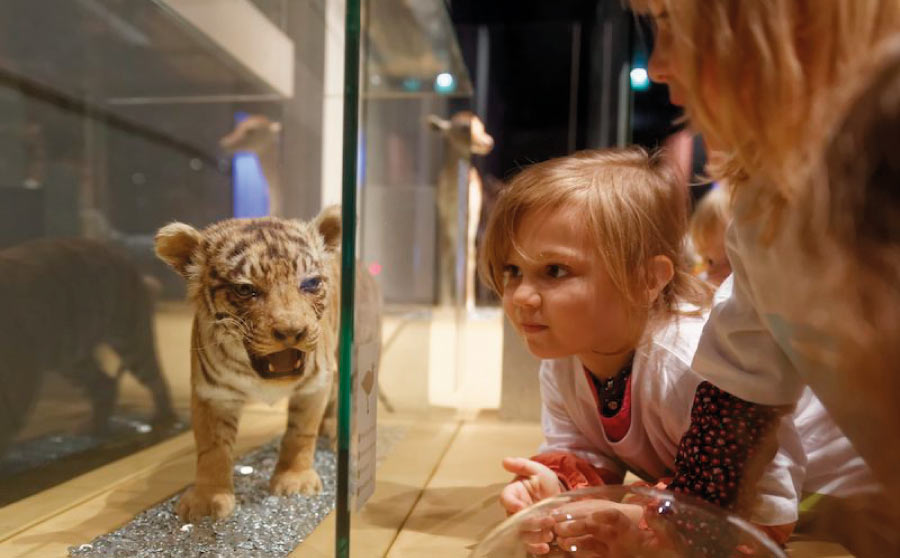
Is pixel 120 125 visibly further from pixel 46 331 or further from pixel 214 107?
pixel 46 331

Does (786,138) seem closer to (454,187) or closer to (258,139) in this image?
(258,139)

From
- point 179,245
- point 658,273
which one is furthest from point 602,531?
point 179,245

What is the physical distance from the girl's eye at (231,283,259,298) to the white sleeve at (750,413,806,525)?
498mm

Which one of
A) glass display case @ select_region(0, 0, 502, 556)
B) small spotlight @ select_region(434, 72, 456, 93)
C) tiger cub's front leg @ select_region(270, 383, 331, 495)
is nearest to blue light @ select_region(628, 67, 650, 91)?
small spotlight @ select_region(434, 72, 456, 93)

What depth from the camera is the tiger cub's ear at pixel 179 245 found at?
0.62m

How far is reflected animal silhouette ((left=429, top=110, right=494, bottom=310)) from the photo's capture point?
141 cm

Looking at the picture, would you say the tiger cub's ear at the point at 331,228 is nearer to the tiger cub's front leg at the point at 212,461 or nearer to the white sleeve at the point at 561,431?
the tiger cub's front leg at the point at 212,461

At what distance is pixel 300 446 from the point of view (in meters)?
0.74

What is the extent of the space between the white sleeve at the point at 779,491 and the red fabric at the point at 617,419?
18 centimetres

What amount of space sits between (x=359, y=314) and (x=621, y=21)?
107 cm

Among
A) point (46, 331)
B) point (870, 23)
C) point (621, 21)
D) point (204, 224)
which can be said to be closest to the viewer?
point (870, 23)

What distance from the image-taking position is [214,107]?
35.5 inches

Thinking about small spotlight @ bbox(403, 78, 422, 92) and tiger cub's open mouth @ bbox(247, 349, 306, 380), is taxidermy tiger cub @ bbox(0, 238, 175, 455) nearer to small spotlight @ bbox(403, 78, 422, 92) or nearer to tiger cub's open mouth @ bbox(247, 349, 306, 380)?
tiger cub's open mouth @ bbox(247, 349, 306, 380)

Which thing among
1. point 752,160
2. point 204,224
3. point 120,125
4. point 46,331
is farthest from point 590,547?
point 120,125
